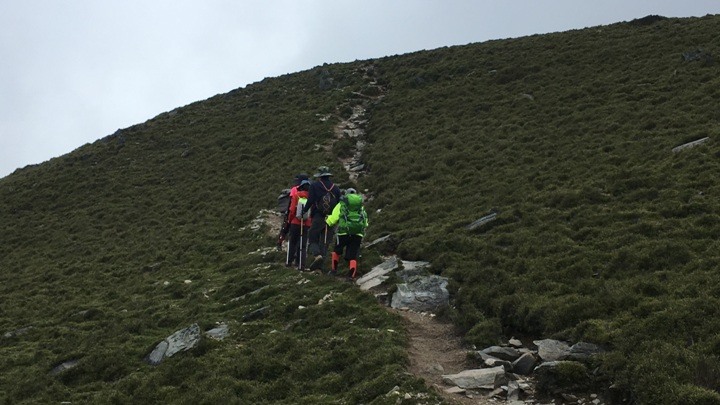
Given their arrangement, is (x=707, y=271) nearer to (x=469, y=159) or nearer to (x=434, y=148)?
(x=469, y=159)

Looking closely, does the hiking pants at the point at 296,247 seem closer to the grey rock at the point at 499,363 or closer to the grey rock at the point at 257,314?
the grey rock at the point at 257,314

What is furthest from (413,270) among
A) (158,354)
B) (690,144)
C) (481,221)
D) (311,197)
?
(690,144)

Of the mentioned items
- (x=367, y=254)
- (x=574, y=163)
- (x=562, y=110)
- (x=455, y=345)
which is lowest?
(x=455, y=345)

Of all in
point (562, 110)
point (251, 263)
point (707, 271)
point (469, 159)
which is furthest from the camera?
point (562, 110)

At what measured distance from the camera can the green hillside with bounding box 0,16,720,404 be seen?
1092 centimetres

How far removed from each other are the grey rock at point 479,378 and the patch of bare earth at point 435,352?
196 millimetres

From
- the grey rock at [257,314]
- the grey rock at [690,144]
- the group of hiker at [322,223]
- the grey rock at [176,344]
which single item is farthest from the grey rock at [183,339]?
the grey rock at [690,144]

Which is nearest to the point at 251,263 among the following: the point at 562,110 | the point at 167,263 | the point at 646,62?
the point at 167,263

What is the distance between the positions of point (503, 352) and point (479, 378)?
1.06 metres

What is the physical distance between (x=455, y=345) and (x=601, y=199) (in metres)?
8.16

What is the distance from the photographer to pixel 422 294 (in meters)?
14.2

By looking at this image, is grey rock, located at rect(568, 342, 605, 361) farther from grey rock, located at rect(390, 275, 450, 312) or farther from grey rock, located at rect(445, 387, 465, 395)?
grey rock, located at rect(390, 275, 450, 312)

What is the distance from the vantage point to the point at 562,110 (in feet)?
94.1

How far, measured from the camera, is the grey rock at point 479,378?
9492 mm
